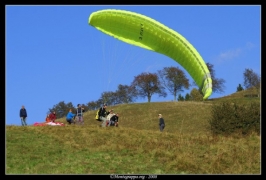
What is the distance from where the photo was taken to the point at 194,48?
72.2ft

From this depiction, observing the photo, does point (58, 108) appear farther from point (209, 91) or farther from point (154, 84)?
point (209, 91)

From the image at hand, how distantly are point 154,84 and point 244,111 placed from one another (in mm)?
57043

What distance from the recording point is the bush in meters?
27.3

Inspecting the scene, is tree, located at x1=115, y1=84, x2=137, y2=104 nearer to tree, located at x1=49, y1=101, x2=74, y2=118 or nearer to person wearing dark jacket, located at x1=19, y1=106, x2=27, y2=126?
A: tree, located at x1=49, y1=101, x2=74, y2=118

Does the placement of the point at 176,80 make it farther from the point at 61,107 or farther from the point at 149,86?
the point at 61,107

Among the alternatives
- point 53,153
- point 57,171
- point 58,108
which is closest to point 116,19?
point 53,153

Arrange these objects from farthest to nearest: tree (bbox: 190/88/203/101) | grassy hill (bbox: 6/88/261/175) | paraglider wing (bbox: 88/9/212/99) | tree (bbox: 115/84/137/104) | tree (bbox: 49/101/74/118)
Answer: tree (bbox: 49/101/74/118)
tree (bbox: 115/84/137/104)
tree (bbox: 190/88/203/101)
paraglider wing (bbox: 88/9/212/99)
grassy hill (bbox: 6/88/261/175)

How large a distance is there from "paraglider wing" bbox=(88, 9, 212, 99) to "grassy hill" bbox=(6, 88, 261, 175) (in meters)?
3.40

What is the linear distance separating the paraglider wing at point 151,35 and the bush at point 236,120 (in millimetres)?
5887

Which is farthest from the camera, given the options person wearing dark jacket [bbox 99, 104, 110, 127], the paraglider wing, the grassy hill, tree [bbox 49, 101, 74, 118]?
tree [bbox 49, 101, 74, 118]

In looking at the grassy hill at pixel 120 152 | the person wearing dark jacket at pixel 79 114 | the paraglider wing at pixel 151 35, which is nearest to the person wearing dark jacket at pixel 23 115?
the person wearing dark jacket at pixel 79 114

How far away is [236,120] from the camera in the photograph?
2766 centimetres

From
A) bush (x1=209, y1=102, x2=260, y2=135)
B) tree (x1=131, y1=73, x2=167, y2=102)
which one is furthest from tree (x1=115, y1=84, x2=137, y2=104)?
bush (x1=209, y1=102, x2=260, y2=135)

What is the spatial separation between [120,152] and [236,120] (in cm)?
1158
